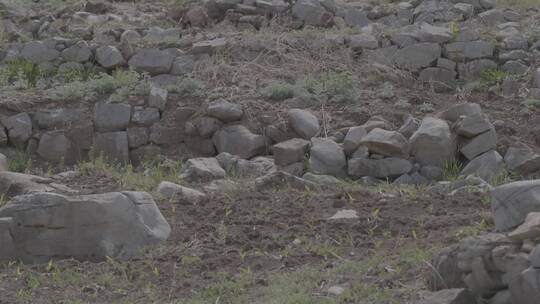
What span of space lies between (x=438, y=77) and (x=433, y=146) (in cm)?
187

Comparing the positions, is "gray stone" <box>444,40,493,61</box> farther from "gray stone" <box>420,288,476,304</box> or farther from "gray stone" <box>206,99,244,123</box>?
"gray stone" <box>420,288,476,304</box>

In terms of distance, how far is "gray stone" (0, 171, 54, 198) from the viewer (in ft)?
24.9

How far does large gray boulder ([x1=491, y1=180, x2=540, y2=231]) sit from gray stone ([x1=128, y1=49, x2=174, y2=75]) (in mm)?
5751

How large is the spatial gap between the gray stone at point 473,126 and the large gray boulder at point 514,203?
130 inches

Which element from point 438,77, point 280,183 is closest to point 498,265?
point 280,183

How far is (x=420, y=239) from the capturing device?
6.25 m

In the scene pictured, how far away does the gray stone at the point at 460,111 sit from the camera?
910 cm

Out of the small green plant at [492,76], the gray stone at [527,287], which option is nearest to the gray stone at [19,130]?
the small green plant at [492,76]

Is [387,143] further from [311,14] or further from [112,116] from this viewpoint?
[311,14]

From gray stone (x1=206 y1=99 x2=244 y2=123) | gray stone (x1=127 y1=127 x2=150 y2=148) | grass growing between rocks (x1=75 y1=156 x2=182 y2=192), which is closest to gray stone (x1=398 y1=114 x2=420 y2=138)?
gray stone (x1=206 y1=99 x2=244 y2=123)

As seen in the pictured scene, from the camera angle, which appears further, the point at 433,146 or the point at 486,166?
the point at 433,146

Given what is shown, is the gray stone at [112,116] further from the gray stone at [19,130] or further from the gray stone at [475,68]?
the gray stone at [475,68]

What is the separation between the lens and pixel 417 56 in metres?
10.5

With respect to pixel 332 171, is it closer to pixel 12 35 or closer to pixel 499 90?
pixel 499 90
